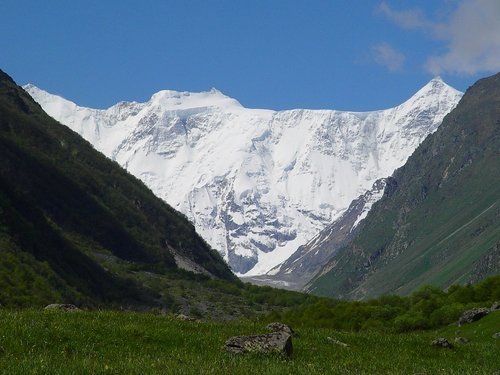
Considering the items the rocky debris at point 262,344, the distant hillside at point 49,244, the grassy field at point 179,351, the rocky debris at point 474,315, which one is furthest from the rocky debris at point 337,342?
the distant hillside at point 49,244

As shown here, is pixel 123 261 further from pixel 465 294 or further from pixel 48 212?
pixel 465 294

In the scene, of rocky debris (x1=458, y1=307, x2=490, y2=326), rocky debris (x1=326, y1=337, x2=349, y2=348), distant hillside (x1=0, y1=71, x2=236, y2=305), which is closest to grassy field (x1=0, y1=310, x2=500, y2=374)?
rocky debris (x1=326, y1=337, x2=349, y2=348)

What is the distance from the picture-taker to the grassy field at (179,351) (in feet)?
72.7

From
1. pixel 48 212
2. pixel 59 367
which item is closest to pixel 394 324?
pixel 59 367

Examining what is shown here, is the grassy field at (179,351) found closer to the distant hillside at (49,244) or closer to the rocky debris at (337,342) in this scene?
the rocky debris at (337,342)

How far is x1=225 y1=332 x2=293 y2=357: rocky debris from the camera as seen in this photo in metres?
26.2

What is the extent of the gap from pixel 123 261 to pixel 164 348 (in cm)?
16147

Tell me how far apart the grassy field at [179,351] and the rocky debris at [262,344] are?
1.39 feet

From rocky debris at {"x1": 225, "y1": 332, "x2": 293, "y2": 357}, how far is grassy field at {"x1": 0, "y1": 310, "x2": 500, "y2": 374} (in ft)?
1.39

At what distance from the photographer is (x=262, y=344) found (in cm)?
2641

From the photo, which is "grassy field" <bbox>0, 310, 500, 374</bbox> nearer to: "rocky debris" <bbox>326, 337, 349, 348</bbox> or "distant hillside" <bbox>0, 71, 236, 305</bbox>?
"rocky debris" <bbox>326, 337, 349, 348</bbox>

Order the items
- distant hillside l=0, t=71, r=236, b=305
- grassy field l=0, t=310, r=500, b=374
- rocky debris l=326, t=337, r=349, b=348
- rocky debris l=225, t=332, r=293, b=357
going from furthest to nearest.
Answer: distant hillside l=0, t=71, r=236, b=305
rocky debris l=326, t=337, r=349, b=348
rocky debris l=225, t=332, r=293, b=357
grassy field l=0, t=310, r=500, b=374

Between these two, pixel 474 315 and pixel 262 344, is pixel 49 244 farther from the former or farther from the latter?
pixel 262 344

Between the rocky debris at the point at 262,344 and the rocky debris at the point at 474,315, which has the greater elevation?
the rocky debris at the point at 262,344
